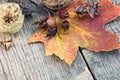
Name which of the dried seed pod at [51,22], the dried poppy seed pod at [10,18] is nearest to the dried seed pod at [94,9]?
the dried seed pod at [51,22]

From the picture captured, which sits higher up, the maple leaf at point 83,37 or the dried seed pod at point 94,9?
the dried seed pod at point 94,9

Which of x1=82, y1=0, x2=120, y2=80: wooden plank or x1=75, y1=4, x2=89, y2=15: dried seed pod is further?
x1=75, y1=4, x2=89, y2=15: dried seed pod

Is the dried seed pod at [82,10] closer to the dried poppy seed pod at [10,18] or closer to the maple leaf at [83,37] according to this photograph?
the maple leaf at [83,37]

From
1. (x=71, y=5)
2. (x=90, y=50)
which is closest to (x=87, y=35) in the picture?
(x=90, y=50)

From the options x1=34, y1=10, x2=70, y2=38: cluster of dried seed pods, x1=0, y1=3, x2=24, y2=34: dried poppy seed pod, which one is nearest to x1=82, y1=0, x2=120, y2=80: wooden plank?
x1=34, y1=10, x2=70, y2=38: cluster of dried seed pods

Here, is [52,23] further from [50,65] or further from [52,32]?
[50,65]

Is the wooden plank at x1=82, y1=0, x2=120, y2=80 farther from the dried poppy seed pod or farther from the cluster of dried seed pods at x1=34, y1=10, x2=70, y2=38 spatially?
the dried poppy seed pod

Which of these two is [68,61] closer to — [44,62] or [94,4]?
[44,62]
